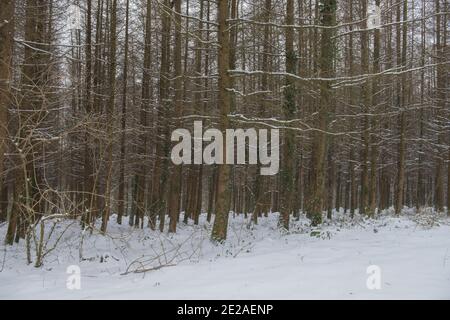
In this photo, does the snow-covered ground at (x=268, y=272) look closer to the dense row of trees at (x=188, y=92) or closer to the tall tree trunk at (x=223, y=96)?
the tall tree trunk at (x=223, y=96)

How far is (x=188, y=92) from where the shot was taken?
18.5 m

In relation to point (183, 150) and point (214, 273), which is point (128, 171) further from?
point (214, 273)

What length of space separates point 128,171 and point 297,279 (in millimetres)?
16714

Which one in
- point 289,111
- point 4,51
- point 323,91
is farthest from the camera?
point 289,111

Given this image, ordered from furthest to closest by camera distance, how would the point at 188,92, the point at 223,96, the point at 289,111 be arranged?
the point at 188,92 < the point at 289,111 < the point at 223,96

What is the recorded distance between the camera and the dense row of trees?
955cm

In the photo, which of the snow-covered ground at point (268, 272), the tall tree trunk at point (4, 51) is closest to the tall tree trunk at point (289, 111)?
the snow-covered ground at point (268, 272)

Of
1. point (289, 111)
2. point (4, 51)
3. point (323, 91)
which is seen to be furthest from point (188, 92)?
point (4, 51)

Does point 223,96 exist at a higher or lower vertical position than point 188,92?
lower

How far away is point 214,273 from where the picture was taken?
21.7 feet

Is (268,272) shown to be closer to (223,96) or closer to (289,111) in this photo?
(223,96)

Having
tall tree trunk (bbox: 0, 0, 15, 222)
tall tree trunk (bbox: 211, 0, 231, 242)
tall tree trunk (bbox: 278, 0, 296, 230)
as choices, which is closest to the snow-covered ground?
tall tree trunk (bbox: 211, 0, 231, 242)

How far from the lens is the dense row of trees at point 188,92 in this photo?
9.55 metres
